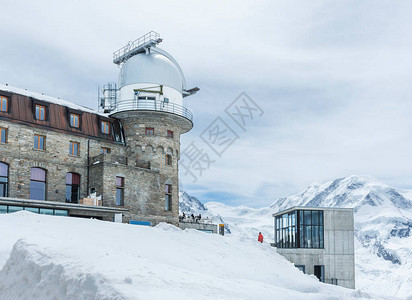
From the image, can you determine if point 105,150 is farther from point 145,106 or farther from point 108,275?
point 108,275

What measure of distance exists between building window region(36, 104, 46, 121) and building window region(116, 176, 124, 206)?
24.2 feet

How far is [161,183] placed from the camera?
39344 mm

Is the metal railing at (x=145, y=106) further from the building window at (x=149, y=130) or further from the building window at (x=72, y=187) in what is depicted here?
the building window at (x=72, y=187)

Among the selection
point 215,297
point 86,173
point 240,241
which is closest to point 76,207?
point 86,173

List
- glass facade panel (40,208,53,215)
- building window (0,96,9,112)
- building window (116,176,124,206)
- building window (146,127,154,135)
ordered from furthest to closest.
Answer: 1. building window (146,127,154,135)
2. building window (116,176,124,206)
3. building window (0,96,9,112)
4. glass facade panel (40,208,53,215)

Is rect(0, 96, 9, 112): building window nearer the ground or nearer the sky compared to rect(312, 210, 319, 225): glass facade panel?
nearer the sky

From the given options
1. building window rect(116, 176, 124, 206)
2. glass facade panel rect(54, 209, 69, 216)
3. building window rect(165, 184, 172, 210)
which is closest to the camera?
glass facade panel rect(54, 209, 69, 216)

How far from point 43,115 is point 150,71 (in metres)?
11.1

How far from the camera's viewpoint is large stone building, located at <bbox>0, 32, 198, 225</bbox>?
32.5 metres

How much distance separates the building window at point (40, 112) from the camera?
112 feet

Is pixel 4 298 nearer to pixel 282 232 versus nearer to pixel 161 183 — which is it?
pixel 161 183

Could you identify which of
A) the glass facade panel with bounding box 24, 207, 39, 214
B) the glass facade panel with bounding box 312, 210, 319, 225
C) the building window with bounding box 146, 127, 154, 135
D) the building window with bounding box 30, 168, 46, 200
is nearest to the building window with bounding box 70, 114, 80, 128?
the building window with bounding box 30, 168, 46, 200

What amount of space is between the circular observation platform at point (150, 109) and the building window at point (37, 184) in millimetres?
9217

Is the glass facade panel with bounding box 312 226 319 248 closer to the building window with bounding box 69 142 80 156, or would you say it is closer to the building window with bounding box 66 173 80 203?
the building window with bounding box 66 173 80 203
